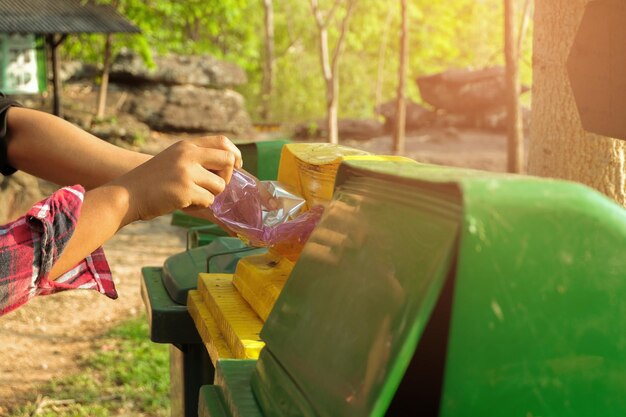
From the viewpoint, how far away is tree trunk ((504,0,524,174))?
312 inches

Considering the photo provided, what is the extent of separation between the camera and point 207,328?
2.12 metres

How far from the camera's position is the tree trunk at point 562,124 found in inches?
153

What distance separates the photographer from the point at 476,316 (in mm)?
1085

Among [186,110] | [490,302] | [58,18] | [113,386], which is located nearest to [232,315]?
[490,302]

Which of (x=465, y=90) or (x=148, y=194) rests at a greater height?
(x=148, y=194)

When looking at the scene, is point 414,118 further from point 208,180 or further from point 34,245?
point 34,245

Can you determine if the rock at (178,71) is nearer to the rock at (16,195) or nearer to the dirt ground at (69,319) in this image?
the dirt ground at (69,319)

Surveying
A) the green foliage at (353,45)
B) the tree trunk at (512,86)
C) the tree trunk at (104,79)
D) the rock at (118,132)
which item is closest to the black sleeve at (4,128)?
the tree trunk at (512,86)

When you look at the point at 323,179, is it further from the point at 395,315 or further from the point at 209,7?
the point at 209,7

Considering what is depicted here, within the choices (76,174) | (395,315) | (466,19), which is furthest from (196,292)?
(466,19)

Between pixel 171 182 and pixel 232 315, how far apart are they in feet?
1.57

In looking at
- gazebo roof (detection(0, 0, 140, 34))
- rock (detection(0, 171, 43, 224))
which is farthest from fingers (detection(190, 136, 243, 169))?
gazebo roof (detection(0, 0, 140, 34))

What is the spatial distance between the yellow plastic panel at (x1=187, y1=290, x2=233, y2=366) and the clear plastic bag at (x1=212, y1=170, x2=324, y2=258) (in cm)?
20

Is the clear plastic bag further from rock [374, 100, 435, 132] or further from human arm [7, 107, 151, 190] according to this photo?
rock [374, 100, 435, 132]
